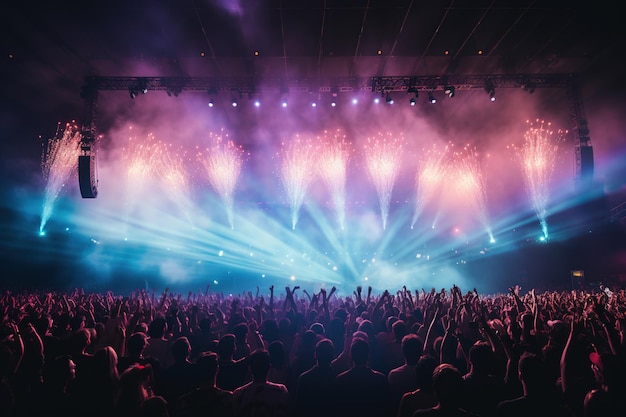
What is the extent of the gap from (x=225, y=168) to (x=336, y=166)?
22.7ft

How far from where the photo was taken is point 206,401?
2.81 metres

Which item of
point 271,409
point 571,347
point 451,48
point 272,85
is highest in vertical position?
point 451,48

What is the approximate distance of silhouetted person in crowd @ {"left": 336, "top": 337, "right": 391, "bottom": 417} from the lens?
3.09 m

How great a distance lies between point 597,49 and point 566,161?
6015 mm

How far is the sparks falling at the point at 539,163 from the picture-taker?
16234mm

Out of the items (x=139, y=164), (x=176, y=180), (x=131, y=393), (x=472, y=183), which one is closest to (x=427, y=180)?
(x=472, y=183)

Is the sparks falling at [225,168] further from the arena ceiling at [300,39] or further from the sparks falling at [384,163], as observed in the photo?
the sparks falling at [384,163]

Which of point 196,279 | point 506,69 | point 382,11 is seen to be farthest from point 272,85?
point 196,279

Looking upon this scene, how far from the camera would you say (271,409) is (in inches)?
115

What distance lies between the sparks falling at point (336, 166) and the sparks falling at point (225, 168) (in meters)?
4.98

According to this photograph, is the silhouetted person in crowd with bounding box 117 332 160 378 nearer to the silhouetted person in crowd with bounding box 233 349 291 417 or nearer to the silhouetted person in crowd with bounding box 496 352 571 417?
the silhouetted person in crowd with bounding box 233 349 291 417

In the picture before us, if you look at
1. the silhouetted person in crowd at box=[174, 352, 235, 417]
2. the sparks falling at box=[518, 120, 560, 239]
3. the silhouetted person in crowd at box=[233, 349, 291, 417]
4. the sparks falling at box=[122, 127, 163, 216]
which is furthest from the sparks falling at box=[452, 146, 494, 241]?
the silhouetted person in crowd at box=[174, 352, 235, 417]

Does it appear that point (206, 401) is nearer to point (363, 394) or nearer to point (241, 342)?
point (363, 394)

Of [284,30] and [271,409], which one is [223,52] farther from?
[271,409]
